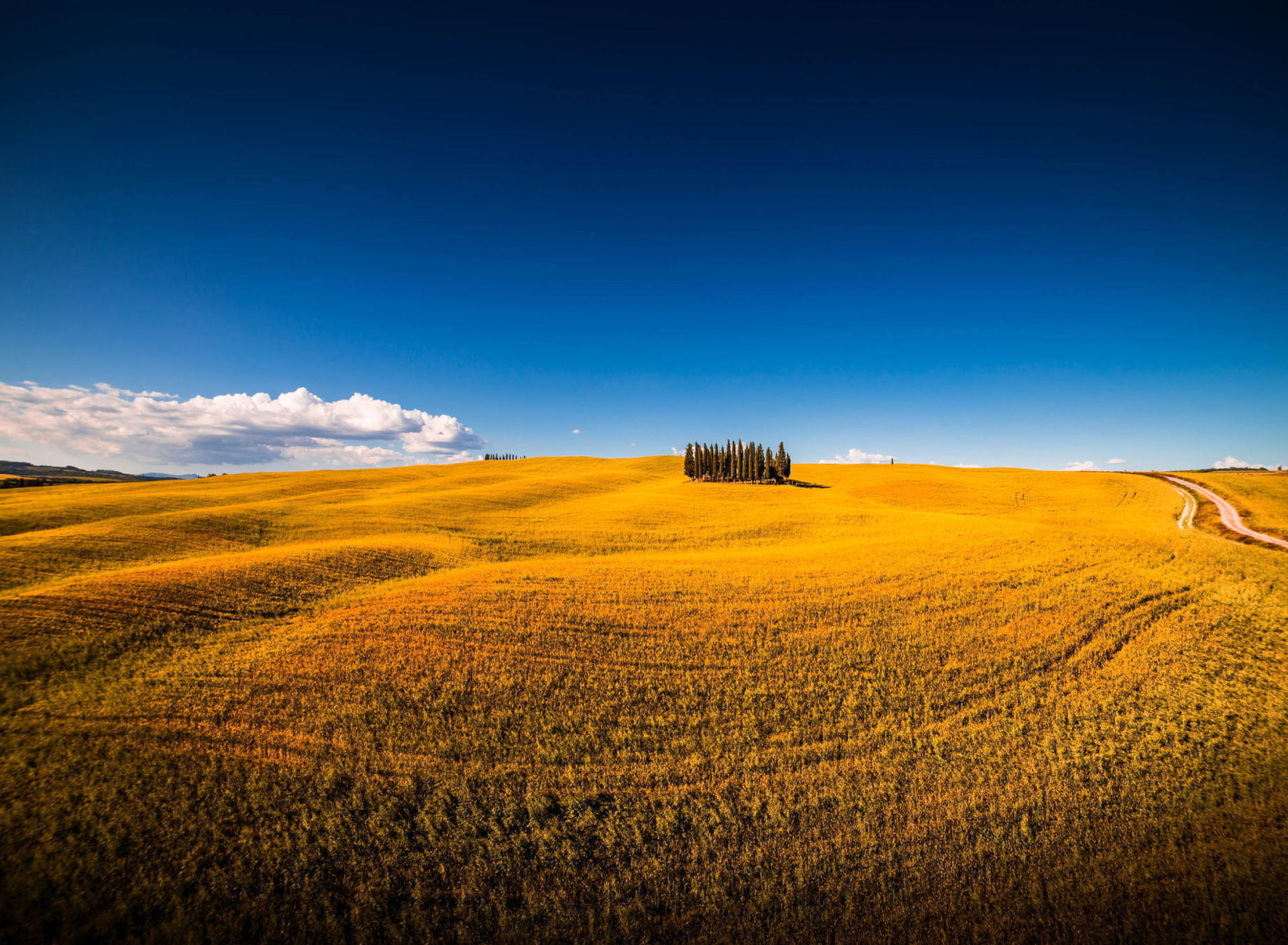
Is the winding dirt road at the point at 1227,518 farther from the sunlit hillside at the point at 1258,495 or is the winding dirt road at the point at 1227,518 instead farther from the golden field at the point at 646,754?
the golden field at the point at 646,754

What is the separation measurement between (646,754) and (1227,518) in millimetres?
65233

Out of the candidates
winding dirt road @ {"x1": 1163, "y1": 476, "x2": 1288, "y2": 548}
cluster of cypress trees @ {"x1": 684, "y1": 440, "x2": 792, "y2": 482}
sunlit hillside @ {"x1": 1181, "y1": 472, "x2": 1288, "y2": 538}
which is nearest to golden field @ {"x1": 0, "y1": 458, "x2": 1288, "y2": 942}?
winding dirt road @ {"x1": 1163, "y1": 476, "x2": 1288, "y2": 548}

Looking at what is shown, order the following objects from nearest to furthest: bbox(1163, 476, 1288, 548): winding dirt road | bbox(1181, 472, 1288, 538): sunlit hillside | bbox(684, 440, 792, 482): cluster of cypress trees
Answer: bbox(1163, 476, 1288, 548): winding dirt road, bbox(1181, 472, 1288, 538): sunlit hillside, bbox(684, 440, 792, 482): cluster of cypress trees

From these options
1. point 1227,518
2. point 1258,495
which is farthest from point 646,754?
point 1258,495

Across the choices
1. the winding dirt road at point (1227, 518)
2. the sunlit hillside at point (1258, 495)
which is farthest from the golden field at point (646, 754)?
the sunlit hillside at point (1258, 495)

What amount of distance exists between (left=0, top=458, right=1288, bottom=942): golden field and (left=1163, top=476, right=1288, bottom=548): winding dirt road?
20.7 metres

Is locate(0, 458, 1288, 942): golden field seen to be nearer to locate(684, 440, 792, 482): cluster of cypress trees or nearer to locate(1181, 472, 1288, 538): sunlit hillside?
locate(1181, 472, 1288, 538): sunlit hillside

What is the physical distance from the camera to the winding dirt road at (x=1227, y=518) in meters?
36.5

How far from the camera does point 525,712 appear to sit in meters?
12.8

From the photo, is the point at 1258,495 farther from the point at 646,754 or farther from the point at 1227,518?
the point at 646,754

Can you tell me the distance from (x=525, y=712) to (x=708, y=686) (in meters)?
5.30

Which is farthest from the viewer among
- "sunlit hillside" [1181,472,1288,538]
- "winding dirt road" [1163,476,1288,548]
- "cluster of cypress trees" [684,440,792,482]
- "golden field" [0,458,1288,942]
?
"cluster of cypress trees" [684,440,792,482]

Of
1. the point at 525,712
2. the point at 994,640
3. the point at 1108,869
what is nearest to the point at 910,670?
the point at 994,640

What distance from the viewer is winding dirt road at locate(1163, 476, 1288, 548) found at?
3650 centimetres
